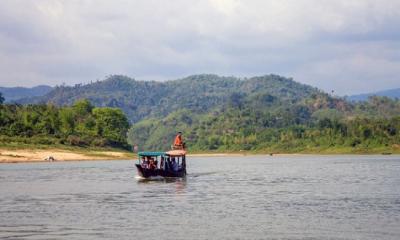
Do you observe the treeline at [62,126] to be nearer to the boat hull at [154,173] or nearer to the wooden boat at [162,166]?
the wooden boat at [162,166]

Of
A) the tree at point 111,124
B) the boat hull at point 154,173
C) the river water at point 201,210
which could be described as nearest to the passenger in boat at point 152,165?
the boat hull at point 154,173

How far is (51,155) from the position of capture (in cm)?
13300

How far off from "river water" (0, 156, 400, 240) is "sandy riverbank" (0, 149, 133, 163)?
56.3 metres

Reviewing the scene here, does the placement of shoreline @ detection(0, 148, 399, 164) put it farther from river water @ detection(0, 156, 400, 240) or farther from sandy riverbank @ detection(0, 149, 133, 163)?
river water @ detection(0, 156, 400, 240)

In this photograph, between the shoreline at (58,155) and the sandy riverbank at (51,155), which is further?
the shoreline at (58,155)

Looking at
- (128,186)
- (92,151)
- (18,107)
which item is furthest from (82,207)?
(18,107)

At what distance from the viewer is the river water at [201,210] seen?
3475cm

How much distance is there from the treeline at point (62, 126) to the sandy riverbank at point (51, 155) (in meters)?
5.13

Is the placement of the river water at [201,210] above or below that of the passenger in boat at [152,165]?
below

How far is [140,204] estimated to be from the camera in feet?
159

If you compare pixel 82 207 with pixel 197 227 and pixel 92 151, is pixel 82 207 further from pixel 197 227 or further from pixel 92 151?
pixel 92 151

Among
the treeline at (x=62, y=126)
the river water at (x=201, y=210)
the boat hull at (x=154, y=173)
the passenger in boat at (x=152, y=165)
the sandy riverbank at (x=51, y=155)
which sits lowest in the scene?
the river water at (x=201, y=210)

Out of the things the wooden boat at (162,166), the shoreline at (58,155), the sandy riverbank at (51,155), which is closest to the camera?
the wooden boat at (162,166)

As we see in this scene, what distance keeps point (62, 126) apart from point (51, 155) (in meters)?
38.9
